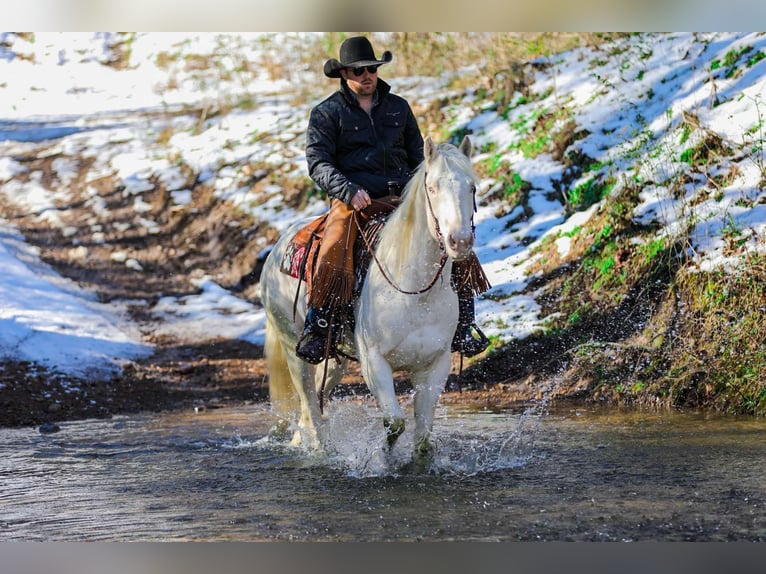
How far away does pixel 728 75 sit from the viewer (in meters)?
10.6

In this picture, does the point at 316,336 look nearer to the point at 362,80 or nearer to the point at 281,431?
the point at 281,431

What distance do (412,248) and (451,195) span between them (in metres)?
0.64

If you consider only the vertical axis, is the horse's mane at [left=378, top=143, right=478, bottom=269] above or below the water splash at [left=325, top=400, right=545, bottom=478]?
above

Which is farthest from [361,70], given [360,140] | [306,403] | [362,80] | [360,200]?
[306,403]

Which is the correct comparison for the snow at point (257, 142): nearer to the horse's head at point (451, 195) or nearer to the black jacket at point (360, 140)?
the black jacket at point (360, 140)

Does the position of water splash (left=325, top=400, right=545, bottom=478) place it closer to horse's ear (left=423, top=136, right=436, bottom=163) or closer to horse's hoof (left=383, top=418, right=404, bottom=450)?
horse's hoof (left=383, top=418, right=404, bottom=450)

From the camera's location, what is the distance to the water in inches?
184

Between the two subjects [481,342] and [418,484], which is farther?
[481,342]

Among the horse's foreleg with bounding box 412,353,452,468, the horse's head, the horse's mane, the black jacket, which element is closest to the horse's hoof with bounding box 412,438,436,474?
the horse's foreleg with bounding box 412,353,452,468

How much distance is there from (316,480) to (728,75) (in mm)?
7321

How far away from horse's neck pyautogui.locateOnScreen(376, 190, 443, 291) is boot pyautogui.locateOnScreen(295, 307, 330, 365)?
25.4 inches

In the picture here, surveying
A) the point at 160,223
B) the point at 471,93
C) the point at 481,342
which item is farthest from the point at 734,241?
the point at 160,223

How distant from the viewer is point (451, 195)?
4875 millimetres

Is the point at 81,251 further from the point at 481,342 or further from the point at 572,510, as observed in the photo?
the point at 572,510
